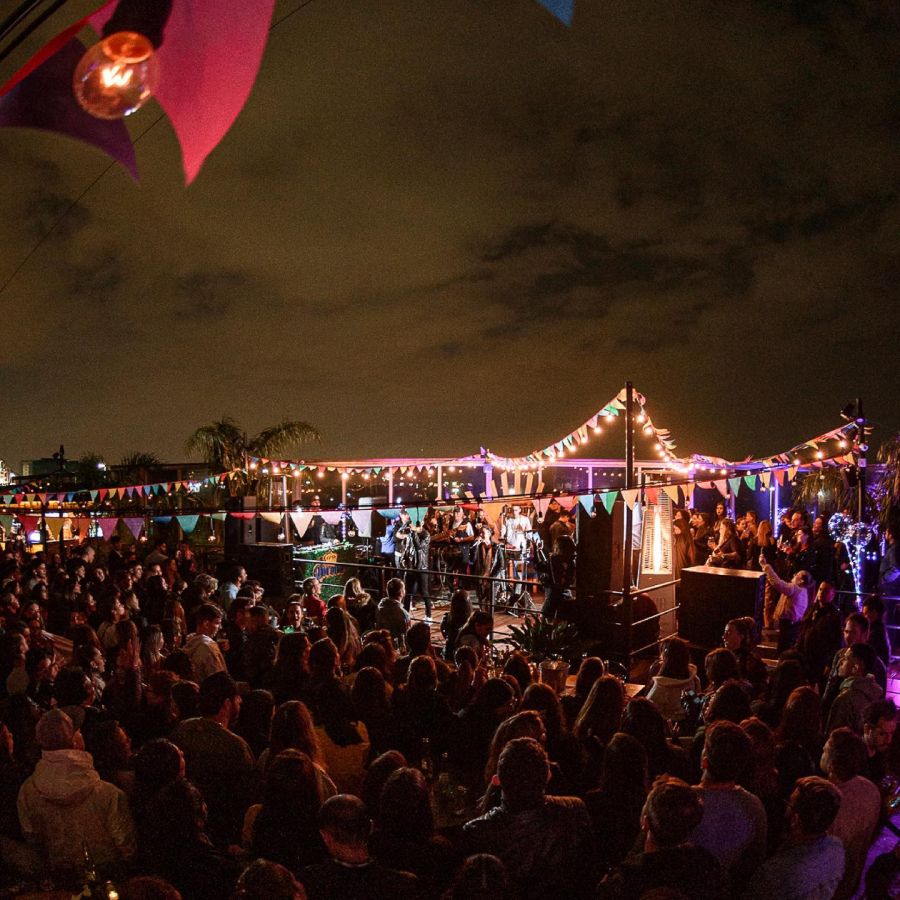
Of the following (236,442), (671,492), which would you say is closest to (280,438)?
(236,442)

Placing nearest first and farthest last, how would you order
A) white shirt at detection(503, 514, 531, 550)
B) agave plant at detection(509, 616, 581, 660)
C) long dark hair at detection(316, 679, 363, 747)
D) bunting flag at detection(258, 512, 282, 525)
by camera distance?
long dark hair at detection(316, 679, 363, 747) → agave plant at detection(509, 616, 581, 660) → bunting flag at detection(258, 512, 282, 525) → white shirt at detection(503, 514, 531, 550)

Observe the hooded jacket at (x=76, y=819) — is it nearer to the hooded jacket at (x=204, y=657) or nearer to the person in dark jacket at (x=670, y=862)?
the person in dark jacket at (x=670, y=862)

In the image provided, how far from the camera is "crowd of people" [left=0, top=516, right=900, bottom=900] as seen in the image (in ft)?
8.22

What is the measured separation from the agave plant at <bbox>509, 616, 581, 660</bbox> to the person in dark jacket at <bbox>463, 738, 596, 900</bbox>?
17.4ft

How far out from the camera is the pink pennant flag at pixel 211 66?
2.55 metres

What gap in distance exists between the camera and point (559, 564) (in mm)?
9211

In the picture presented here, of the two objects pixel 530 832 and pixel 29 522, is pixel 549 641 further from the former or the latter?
pixel 29 522

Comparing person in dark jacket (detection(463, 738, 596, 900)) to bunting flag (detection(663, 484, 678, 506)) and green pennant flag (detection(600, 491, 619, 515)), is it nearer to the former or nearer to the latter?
green pennant flag (detection(600, 491, 619, 515))

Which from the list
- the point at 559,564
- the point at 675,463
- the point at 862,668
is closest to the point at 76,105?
the point at 862,668

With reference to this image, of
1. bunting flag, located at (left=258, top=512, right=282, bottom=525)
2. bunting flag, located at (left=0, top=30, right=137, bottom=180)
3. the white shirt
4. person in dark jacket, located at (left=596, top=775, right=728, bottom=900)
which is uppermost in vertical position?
bunting flag, located at (left=0, top=30, right=137, bottom=180)

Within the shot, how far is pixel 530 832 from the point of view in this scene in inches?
106

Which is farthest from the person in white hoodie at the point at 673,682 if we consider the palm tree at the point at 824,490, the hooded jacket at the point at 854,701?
the palm tree at the point at 824,490

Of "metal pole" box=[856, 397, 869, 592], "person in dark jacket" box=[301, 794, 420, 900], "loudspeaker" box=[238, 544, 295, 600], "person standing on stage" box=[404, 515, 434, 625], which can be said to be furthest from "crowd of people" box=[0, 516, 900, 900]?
"person standing on stage" box=[404, 515, 434, 625]

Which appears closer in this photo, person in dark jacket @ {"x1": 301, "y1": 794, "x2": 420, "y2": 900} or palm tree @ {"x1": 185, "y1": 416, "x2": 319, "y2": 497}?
person in dark jacket @ {"x1": 301, "y1": 794, "x2": 420, "y2": 900}
